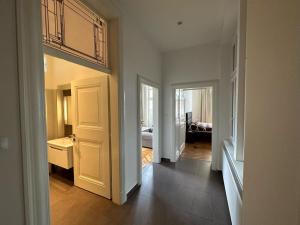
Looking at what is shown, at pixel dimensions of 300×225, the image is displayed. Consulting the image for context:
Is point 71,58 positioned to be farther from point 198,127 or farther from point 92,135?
point 198,127

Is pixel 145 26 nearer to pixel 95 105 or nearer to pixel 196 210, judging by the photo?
pixel 95 105

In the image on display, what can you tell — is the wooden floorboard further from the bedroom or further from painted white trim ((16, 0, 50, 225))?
the bedroom

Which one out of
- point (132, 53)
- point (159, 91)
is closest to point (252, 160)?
point (132, 53)

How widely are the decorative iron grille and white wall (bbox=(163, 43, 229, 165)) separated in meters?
2.08

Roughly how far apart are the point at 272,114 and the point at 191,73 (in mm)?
2871

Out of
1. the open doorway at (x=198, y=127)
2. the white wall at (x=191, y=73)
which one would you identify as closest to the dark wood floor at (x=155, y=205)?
the white wall at (x=191, y=73)

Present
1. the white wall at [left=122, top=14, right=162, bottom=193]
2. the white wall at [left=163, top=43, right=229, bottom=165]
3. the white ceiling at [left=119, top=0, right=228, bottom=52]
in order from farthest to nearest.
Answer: the white wall at [left=163, top=43, right=229, bottom=165], the white wall at [left=122, top=14, right=162, bottom=193], the white ceiling at [left=119, top=0, right=228, bottom=52]

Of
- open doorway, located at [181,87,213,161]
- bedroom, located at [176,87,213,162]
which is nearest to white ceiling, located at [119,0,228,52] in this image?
bedroom, located at [176,87,213,162]

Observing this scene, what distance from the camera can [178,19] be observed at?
2.48m

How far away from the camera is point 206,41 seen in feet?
10.9

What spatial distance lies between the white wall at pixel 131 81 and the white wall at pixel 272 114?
173 centimetres

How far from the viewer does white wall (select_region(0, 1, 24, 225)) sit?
3.13 ft

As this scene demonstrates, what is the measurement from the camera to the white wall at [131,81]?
237 centimetres

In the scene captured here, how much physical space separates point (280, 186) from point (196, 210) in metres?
1.51
